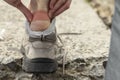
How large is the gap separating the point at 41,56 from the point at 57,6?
0.21m

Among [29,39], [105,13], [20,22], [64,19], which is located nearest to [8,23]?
[20,22]

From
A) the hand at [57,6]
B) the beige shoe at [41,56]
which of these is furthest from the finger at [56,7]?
the beige shoe at [41,56]

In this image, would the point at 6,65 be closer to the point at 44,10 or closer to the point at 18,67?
the point at 18,67

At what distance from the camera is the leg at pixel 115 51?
Answer: 5.11 ft

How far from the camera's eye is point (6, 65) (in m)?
1.95

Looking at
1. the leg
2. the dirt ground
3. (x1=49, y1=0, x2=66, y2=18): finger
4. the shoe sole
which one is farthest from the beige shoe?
the dirt ground

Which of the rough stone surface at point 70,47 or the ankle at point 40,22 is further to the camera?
the rough stone surface at point 70,47

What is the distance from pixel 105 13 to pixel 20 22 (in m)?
1.29

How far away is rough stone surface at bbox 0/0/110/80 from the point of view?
1.96 meters

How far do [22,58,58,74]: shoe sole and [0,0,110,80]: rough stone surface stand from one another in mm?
47

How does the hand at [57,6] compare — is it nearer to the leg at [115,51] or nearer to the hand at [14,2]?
the hand at [14,2]

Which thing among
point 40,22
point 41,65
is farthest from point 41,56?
point 40,22

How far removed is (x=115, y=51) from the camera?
5.32ft

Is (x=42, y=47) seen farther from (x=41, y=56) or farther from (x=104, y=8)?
(x=104, y=8)
